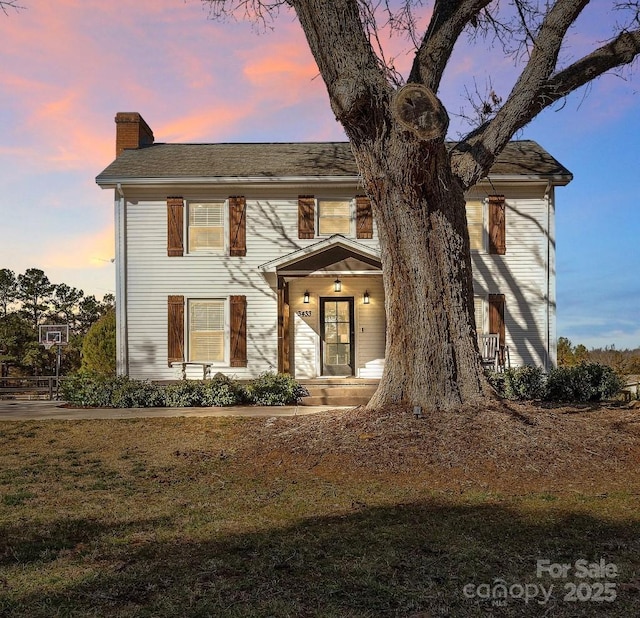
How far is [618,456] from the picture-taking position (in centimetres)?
664

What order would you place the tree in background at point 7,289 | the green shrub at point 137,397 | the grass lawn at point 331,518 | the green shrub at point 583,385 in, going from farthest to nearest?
the tree in background at point 7,289
the green shrub at point 583,385
the green shrub at point 137,397
the grass lawn at point 331,518

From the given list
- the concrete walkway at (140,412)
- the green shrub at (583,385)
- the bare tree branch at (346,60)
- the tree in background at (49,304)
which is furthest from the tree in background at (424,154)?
the tree in background at (49,304)

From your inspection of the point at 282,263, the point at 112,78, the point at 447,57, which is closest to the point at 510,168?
the point at 282,263

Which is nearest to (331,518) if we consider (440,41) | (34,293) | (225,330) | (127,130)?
(440,41)

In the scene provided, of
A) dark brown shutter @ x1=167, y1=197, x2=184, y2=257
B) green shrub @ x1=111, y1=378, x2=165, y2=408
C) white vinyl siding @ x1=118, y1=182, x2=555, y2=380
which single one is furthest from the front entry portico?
green shrub @ x1=111, y1=378, x2=165, y2=408

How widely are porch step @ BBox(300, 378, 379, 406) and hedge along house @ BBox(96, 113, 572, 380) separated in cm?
135

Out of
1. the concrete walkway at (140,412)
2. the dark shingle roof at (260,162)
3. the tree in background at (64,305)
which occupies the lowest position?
the concrete walkway at (140,412)

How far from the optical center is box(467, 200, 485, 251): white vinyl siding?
15.3m

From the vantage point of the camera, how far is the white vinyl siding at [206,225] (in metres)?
15.1

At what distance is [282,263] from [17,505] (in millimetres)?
9357

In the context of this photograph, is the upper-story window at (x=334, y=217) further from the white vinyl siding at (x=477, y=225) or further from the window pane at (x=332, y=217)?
the white vinyl siding at (x=477, y=225)

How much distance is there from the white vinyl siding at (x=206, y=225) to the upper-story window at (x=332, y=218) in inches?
95.4

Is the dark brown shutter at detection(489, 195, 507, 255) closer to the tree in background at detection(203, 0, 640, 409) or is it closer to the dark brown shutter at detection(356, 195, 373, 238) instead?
the dark brown shutter at detection(356, 195, 373, 238)

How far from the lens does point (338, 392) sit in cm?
1298
